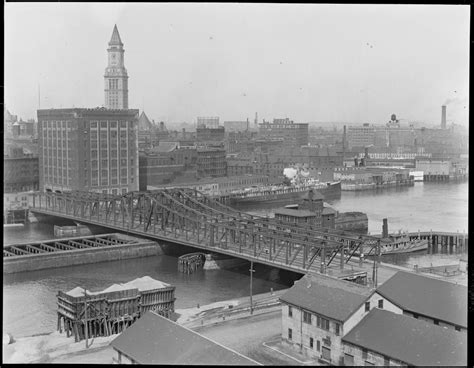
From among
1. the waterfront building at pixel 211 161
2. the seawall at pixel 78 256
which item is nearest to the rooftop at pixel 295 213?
the seawall at pixel 78 256

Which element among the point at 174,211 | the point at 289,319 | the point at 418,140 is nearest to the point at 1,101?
the point at 289,319

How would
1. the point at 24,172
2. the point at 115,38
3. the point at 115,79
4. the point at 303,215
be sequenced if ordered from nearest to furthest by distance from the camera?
the point at 115,38 → the point at 303,215 → the point at 115,79 → the point at 24,172

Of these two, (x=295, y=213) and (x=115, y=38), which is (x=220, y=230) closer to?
(x=295, y=213)

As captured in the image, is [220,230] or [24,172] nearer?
[220,230]

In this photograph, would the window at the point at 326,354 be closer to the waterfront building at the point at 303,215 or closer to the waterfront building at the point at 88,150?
the waterfront building at the point at 303,215

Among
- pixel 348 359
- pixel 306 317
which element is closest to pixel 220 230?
pixel 306 317

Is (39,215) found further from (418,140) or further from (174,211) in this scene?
(418,140)

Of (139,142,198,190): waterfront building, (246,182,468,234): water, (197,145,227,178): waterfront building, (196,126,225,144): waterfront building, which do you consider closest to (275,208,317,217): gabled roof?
(246,182,468,234): water
